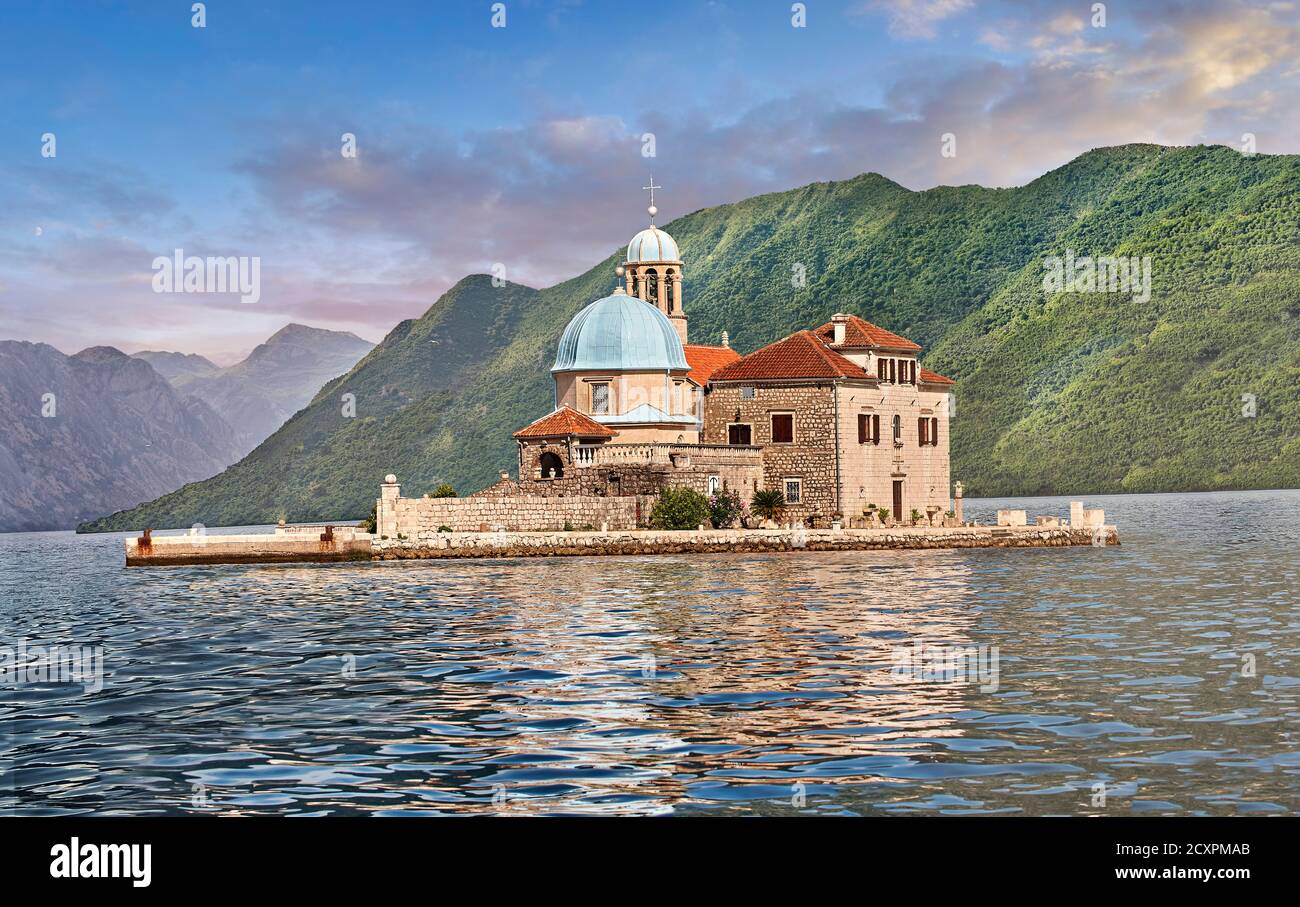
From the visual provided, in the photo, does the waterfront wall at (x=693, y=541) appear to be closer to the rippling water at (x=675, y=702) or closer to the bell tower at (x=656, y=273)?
the rippling water at (x=675, y=702)

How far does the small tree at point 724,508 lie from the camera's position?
215ft

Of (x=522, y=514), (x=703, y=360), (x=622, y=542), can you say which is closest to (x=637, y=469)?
(x=622, y=542)

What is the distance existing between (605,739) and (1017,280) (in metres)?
182

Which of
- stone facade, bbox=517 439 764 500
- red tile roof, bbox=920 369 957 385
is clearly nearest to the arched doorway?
stone facade, bbox=517 439 764 500

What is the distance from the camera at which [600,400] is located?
72.9 m

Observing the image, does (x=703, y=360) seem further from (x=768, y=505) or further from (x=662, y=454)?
(x=662, y=454)

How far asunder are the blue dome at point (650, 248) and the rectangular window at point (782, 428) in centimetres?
1820

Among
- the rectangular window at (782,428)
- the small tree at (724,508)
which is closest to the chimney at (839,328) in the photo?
the rectangular window at (782,428)

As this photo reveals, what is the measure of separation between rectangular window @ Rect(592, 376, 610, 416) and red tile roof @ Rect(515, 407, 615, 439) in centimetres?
363

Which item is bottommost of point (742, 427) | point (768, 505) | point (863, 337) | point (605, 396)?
point (768, 505)

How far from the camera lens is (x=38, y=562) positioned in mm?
103438

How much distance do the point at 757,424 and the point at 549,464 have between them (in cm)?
936

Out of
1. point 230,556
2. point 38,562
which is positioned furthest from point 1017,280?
point 230,556

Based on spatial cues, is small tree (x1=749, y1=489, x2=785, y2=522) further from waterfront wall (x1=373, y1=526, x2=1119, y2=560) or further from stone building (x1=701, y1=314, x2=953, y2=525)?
waterfront wall (x1=373, y1=526, x2=1119, y2=560)
